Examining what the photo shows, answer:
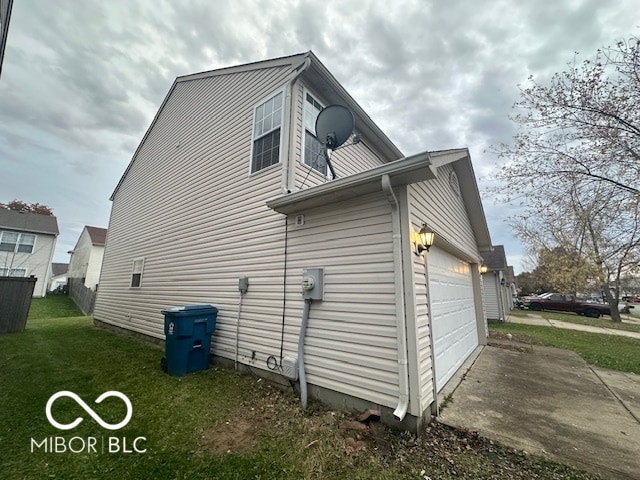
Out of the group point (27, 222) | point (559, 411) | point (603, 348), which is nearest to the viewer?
point (559, 411)

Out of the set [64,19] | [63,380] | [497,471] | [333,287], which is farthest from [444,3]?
[63,380]

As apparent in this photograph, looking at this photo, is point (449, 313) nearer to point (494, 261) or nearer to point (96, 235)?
point (494, 261)

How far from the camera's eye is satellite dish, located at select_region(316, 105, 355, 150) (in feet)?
15.3

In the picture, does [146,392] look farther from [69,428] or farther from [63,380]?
[63,380]

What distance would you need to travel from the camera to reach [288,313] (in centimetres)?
412

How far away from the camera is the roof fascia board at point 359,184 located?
2.87 metres

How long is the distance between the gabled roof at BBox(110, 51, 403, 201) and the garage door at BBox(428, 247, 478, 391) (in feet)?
12.0

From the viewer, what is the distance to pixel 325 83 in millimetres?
5418

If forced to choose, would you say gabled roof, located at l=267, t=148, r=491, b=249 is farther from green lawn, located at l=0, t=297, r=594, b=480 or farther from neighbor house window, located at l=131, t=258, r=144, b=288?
neighbor house window, located at l=131, t=258, r=144, b=288

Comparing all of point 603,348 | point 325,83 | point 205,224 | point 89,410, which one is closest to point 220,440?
point 89,410

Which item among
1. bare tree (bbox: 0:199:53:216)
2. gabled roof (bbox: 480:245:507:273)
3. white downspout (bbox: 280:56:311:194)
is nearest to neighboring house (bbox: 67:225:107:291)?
bare tree (bbox: 0:199:53:216)

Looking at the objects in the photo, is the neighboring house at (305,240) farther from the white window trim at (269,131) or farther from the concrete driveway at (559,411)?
the concrete driveway at (559,411)

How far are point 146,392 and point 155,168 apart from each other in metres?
7.68

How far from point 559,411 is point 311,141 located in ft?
19.1
